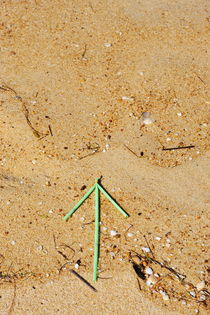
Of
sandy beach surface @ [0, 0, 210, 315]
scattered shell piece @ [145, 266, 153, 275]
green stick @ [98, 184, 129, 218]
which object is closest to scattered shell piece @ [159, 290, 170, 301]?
sandy beach surface @ [0, 0, 210, 315]

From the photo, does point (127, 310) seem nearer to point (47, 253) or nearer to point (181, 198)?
point (47, 253)

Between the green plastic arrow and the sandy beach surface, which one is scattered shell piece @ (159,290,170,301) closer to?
the sandy beach surface

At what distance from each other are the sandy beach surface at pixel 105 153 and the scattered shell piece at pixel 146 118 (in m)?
0.02

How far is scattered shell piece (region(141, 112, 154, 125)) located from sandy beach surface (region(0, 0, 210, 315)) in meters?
0.02

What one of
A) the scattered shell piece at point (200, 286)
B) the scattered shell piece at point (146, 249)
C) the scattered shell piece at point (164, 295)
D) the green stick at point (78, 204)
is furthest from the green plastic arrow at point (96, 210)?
the scattered shell piece at point (200, 286)

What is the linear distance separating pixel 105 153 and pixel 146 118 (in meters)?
0.41

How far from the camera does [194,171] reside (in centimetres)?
284

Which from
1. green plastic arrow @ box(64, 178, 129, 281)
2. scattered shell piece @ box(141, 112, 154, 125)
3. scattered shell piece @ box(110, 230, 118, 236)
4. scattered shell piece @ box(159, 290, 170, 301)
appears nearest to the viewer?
scattered shell piece @ box(159, 290, 170, 301)

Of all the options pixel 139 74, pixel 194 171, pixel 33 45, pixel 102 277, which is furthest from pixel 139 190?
pixel 33 45

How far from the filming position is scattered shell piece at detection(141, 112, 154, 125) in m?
3.06

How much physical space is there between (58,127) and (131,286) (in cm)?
121

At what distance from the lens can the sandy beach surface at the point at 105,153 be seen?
91.6 inches

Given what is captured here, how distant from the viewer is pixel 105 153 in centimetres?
291

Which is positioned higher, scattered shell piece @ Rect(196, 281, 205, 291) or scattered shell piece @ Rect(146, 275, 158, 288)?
scattered shell piece @ Rect(196, 281, 205, 291)
